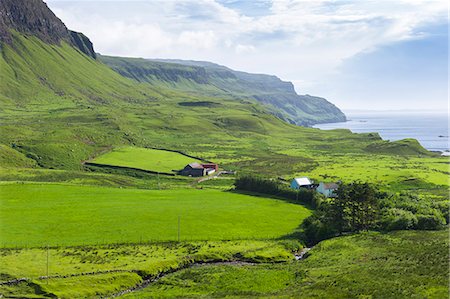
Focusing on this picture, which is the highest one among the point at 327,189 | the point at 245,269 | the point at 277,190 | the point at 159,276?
the point at 327,189

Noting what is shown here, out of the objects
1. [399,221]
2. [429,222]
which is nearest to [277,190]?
[399,221]

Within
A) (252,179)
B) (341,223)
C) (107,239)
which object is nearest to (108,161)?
(252,179)

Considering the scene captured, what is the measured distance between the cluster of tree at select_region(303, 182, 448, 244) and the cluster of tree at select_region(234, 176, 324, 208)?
2168 centimetres

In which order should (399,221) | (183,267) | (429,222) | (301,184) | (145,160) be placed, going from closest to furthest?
(183,267) < (429,222) < (399,221) < (301,184) < (145,160)

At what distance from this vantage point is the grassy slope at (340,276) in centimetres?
5197

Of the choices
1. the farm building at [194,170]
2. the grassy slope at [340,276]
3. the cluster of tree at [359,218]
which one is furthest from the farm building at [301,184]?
the grassy slope at [340,276]

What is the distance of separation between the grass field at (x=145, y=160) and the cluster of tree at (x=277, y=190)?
146ft

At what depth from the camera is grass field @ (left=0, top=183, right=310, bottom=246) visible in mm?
79375

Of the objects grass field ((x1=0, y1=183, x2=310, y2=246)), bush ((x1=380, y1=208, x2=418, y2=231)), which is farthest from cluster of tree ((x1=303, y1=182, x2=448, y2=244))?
grass field ((x1=0, y1=183, x2=310, y2=246))

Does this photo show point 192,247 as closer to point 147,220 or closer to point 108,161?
point 147,220

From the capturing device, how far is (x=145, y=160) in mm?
179625

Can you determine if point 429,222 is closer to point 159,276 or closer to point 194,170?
point 159,276

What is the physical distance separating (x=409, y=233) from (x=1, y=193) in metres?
88.3

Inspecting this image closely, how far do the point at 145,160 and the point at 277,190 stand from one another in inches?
2908
